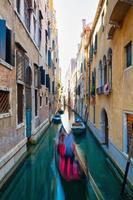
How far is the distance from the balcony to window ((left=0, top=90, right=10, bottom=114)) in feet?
13.3

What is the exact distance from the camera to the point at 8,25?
7586 millimetres

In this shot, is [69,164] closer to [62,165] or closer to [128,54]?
[62,165]

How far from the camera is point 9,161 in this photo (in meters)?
7.49

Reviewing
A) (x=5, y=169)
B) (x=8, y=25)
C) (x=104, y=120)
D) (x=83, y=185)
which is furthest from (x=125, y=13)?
(x=104, y=120)

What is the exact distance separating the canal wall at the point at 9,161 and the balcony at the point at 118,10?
17.4 ft

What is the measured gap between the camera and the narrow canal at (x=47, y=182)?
6.10 metres

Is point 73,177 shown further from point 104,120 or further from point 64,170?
point 104,120

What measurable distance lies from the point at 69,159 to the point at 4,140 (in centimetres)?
201

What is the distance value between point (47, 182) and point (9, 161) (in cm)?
135

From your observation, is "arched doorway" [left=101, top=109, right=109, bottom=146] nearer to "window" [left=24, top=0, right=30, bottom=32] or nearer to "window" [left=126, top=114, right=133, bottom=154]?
"window" [left=126, top=114, right=133, bottom=154]

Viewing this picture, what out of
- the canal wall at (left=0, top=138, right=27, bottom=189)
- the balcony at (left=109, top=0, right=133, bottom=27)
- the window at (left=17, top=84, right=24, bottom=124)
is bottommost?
the canal wall at (left=0, top=138, right=27, bottom=189)

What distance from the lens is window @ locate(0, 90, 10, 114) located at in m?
6.97

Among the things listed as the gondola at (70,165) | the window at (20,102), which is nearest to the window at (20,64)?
the window at (20,102)

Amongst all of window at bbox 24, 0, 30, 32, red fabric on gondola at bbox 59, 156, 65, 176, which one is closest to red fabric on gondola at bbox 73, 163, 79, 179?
red fabric on gondola at bbox 59, 156, 65, 176
